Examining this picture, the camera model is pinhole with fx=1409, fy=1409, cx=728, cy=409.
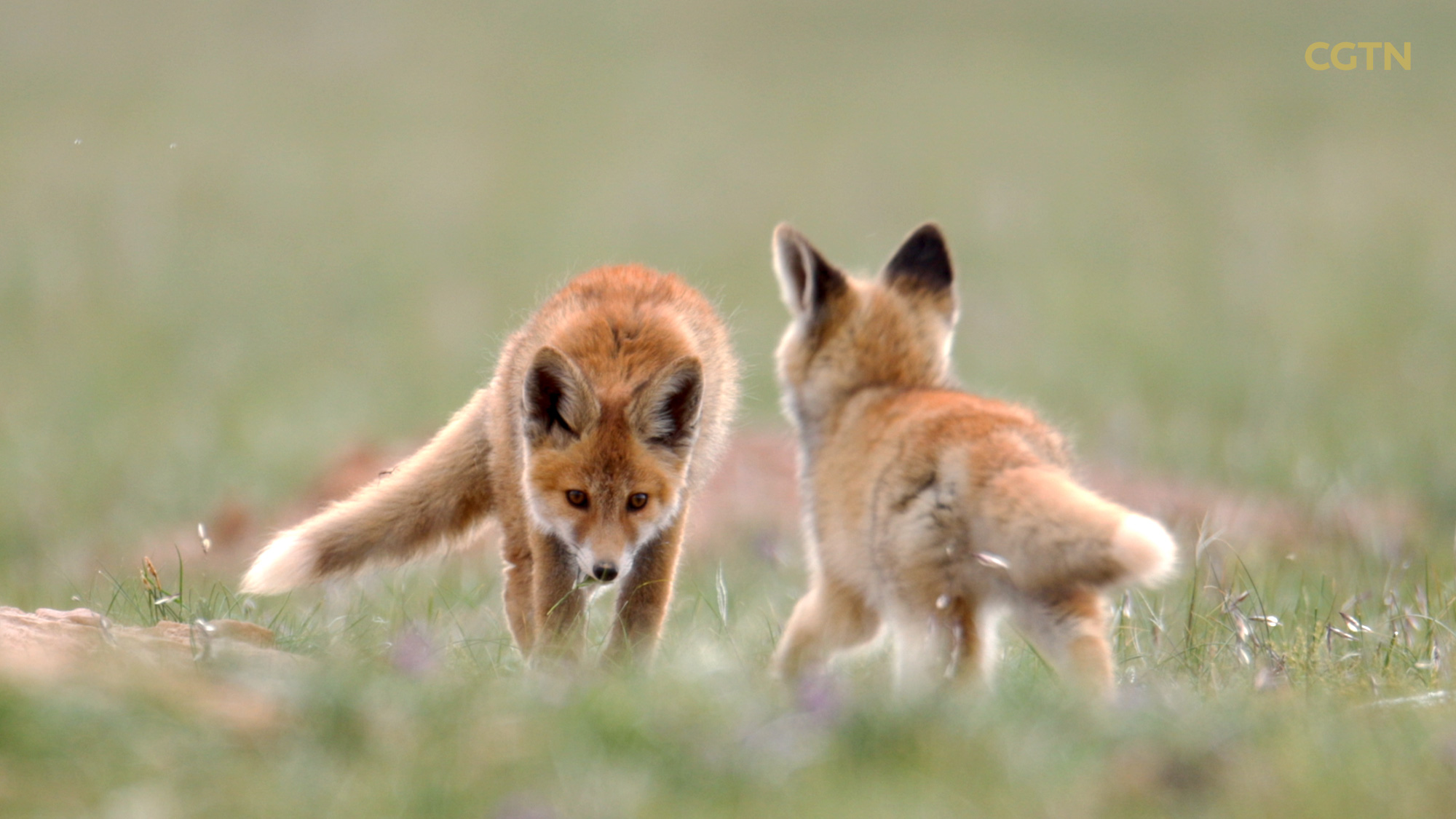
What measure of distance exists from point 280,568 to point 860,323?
96.9 inches

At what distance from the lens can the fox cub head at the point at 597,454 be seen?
5.08 metres

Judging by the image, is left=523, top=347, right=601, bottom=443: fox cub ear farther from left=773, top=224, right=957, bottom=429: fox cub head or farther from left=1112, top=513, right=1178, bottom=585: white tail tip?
left=1112, top=513, right=1178, bottom=585: white tail tip

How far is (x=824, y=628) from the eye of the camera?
15.8ft

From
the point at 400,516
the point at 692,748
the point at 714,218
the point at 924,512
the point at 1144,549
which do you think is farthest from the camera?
the point at 714,218

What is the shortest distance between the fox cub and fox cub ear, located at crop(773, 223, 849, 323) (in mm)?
466

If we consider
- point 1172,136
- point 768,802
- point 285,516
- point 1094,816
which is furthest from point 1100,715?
point 1172,136

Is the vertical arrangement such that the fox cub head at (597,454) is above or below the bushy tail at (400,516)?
above

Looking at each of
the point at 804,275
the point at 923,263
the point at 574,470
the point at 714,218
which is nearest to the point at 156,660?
the point at 574,470

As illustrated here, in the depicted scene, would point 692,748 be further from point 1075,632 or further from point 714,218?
point 714,218

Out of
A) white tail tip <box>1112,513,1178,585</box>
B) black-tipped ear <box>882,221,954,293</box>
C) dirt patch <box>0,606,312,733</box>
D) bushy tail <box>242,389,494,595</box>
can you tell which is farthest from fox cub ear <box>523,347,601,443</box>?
white tail tip <box>1112,513,1178,585</box>

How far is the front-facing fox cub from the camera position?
4.00m

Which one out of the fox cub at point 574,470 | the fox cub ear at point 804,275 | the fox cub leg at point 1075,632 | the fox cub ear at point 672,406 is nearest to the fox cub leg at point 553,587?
the fox cub at point 574,470

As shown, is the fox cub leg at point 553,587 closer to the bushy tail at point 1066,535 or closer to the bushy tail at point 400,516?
the bushy tail at point 400,516

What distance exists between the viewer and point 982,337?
639 inches
